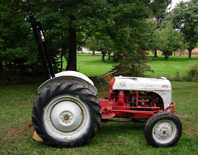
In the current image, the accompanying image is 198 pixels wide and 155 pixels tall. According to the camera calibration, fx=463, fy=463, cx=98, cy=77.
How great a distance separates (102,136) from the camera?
7855 millimetres

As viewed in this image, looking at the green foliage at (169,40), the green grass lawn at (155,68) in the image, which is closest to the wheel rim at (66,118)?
the green grass lawn at (155,68)

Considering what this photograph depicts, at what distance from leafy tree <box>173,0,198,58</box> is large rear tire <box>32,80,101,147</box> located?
2066 inches

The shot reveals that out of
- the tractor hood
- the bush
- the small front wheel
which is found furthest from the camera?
the bush

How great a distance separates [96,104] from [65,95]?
0.51m

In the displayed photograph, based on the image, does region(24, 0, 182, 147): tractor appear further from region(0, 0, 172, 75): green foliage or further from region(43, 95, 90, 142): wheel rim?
region(0, 0, 172, 75): green foliage

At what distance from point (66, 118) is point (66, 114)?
0.06 metres

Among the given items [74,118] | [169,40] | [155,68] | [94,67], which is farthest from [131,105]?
[169,40]

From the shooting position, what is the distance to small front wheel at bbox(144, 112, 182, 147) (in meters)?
7.16

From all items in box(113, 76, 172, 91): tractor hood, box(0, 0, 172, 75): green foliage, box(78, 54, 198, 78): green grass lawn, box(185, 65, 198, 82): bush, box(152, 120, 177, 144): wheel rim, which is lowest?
box(78, 54, 198, 78): green grass lawn

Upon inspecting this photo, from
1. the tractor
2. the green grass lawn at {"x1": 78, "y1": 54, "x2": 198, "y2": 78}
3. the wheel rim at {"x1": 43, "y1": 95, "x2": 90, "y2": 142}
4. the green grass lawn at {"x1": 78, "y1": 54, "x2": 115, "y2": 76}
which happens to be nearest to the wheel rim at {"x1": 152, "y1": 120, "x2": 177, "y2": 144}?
the tractor

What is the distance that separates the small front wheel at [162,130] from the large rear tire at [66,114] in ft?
2.68

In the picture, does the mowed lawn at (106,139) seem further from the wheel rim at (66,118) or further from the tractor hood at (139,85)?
the tractor hood at (139,85)

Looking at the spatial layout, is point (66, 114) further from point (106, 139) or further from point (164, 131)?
point (164, 131)

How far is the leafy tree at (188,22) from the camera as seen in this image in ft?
197
